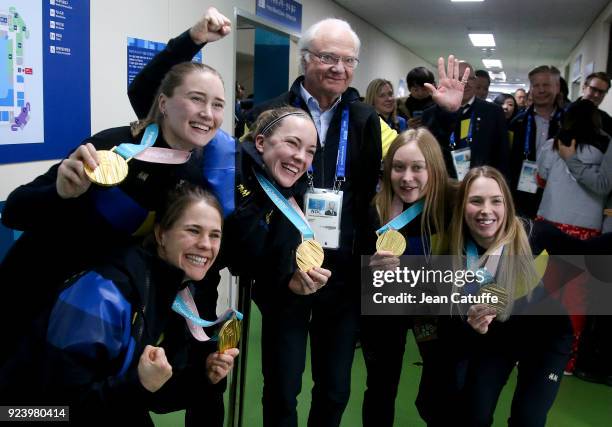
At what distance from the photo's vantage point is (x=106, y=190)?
1.49 metres

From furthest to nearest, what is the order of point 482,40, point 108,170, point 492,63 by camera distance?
1. point 492,63
2. point 482,40
3. point 108,170

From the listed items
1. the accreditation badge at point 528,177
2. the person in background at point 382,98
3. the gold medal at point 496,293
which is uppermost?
the person in background at point 382,98

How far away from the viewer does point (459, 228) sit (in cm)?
228

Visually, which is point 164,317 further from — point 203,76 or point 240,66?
point 240,66

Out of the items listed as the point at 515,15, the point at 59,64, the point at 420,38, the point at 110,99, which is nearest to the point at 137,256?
the point at 59,64

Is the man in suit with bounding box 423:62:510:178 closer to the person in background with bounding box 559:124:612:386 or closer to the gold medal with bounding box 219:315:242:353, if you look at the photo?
the person in background with bounding box 559:124:612:386

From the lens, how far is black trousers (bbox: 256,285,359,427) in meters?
2.12

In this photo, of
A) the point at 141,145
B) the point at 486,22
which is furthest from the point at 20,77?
the point at 486,22

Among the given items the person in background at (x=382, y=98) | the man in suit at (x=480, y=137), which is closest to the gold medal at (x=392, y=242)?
the man in suit at (x=480, y=137)

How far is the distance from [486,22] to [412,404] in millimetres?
7614

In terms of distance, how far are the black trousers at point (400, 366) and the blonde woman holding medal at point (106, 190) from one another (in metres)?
1.05

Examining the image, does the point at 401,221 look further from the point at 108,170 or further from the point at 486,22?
the point at 486,22

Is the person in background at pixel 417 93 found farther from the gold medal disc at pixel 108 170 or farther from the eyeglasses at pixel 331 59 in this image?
the gold medal disc at pixel 108 170

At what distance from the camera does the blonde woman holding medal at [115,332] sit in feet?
4.56
